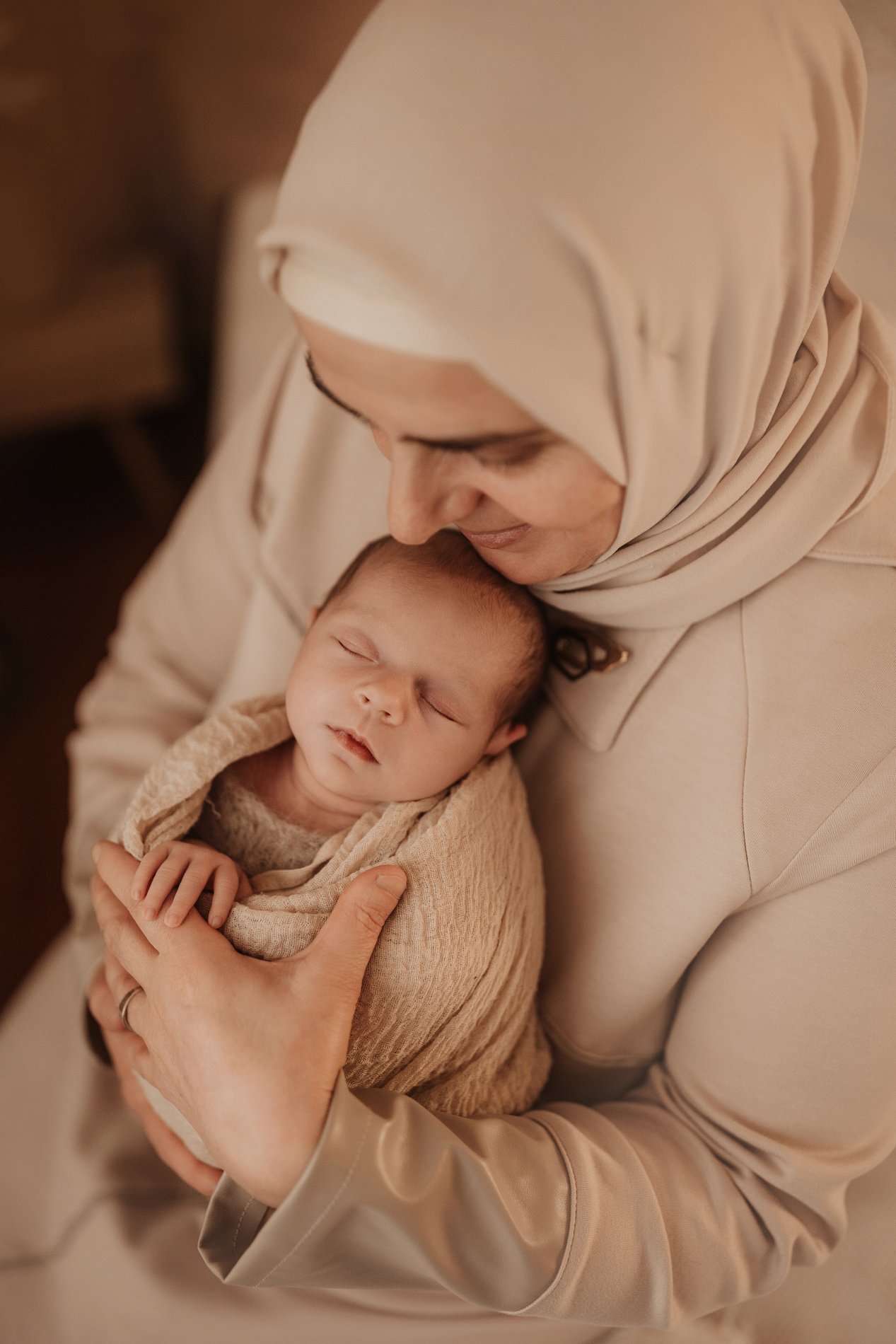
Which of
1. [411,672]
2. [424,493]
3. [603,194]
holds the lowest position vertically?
[411,672]

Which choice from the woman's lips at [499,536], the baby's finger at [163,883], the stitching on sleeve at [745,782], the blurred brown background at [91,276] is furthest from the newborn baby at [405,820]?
the blurred brown background at [91,276]

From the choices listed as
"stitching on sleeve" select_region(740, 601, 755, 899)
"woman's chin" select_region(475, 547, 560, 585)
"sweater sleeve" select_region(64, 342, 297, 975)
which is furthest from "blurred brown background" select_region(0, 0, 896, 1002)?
"stitching on sleeve" select_region(740, 601, 755, 899)

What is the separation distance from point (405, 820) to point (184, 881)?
0.71 feet

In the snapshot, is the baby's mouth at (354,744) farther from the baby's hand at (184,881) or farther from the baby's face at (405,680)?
the baby's hand at (184,881)

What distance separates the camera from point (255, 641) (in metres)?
1.18

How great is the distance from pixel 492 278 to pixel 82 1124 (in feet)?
3.36

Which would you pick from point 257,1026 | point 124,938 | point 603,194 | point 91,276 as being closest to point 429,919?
point 257,1026

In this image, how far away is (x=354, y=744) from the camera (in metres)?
0.94

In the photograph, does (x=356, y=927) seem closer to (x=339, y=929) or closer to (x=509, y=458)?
(x=339, y=929)

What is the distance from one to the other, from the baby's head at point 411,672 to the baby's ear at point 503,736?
3 centimetres

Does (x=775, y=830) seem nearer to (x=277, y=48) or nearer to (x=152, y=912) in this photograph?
(x=152, y=912)

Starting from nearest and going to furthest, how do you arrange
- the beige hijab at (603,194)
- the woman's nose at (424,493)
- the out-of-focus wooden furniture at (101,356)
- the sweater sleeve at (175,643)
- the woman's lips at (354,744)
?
the beige hijab at (603,194), the woman's nose at (424,493), the woman's lips at (354,744), the sweater sleeve at (175,643), the out-of-focus wooden furniture at (101,356)

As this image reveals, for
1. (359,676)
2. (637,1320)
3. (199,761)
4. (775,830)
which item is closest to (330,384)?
(359,676)

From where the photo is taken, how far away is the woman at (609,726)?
621 mm
